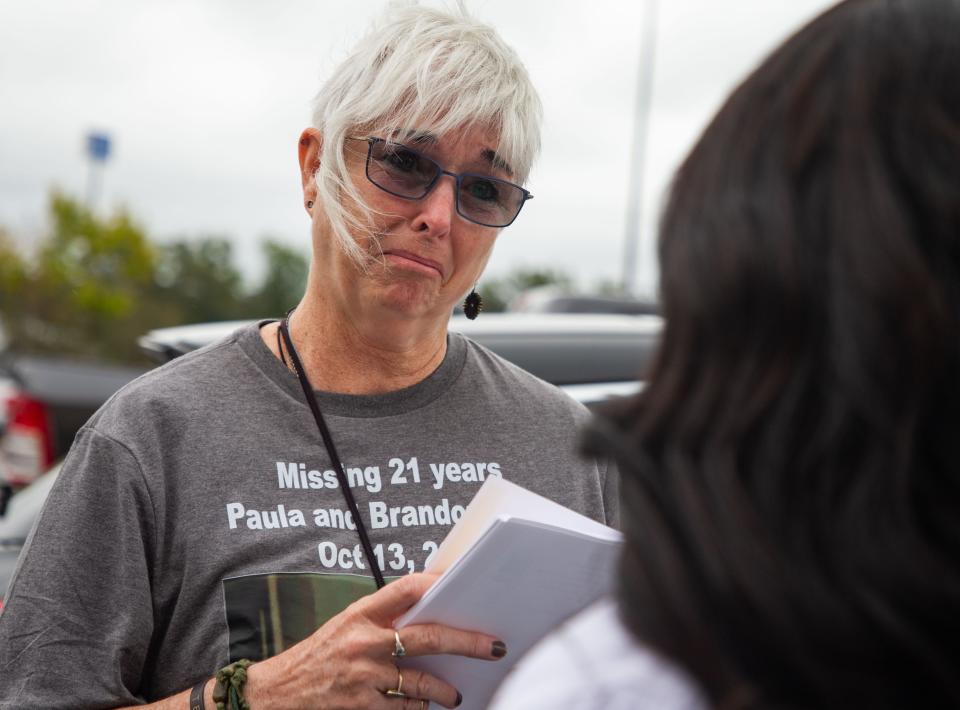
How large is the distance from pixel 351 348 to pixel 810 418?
4.59ft

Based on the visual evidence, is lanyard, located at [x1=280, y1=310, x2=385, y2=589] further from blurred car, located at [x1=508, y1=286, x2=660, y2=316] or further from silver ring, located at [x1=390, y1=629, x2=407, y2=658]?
blurred car, located at [x1=508, y1=286, x2=660, y2=316]

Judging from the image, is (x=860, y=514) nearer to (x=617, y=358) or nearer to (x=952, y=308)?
(x=952, y=308)

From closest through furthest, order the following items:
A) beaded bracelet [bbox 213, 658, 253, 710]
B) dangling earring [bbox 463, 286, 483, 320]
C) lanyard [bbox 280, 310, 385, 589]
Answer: beaded bracelet [bbox 213, 658, 253, 710], lanyard [bbox 280, 310, 385, 589], dangling earring [bbox 463, 286, 483, 320]

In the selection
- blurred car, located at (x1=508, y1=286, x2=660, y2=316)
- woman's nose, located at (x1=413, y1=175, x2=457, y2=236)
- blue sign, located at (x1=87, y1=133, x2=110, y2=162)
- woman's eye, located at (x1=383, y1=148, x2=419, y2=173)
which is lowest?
blue sign, located at (x1=87, y1=133, x2=110, y2=162)

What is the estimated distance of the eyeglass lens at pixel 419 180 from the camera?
2006mm

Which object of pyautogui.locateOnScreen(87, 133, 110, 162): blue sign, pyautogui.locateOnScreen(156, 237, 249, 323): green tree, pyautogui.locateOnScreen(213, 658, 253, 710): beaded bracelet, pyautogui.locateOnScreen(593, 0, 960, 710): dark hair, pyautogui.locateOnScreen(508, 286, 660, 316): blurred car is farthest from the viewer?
pyautogui.locateOnScreen(156, 237, 249, 323): green tree

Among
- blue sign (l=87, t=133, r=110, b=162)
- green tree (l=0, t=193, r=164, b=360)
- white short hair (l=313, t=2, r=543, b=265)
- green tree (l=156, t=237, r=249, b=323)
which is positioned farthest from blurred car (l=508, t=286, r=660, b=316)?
green tree (l=156, t=237, r=249, b=323)

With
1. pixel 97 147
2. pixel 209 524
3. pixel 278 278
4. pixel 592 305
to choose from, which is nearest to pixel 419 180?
pixel 209 524

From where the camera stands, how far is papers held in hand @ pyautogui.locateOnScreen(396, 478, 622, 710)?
4.52 feet

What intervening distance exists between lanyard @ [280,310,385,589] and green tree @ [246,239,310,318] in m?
64.2

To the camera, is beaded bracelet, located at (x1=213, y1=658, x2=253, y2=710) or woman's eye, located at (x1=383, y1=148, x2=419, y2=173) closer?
beaded bracelet, located at (x1=213, y1=658, x2=253, y2=710)

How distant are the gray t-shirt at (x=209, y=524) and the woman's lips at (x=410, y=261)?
251 millimetres

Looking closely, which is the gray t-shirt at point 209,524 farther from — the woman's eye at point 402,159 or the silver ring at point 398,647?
the woman's eye at point 402,159

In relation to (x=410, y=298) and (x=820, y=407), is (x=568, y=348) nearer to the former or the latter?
(x=410, y=298)
